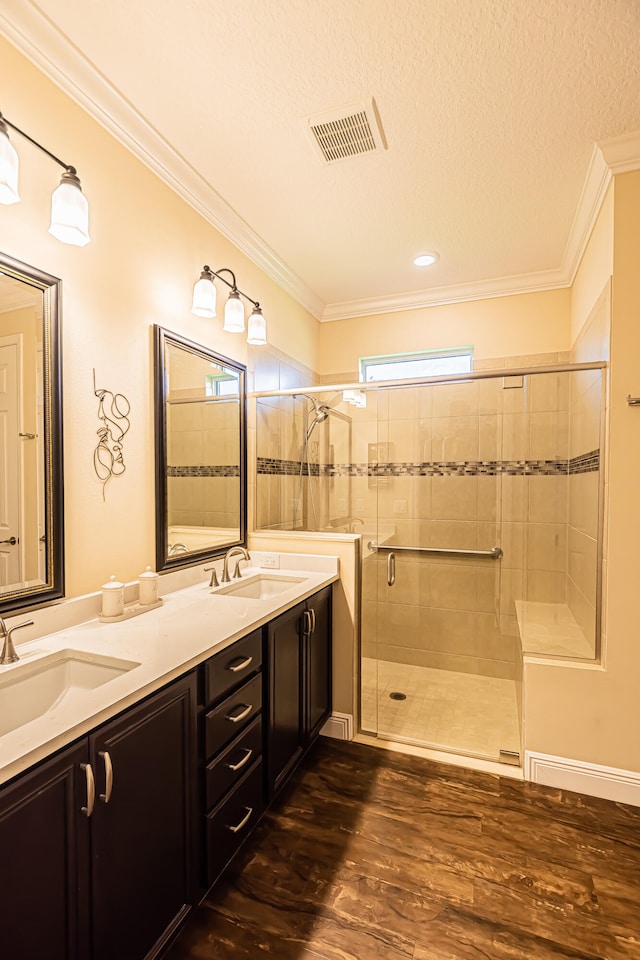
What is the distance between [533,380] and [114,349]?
6.62 feet

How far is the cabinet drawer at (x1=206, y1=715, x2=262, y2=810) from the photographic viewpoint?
1.41m

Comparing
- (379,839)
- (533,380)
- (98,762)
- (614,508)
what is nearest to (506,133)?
(533,380)

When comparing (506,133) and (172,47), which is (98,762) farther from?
(506,133)

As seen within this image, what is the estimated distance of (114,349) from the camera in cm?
175

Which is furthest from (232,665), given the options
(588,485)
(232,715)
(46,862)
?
(588,485)

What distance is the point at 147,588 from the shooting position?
180cm

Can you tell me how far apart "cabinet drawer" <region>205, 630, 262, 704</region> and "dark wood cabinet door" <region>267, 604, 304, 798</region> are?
95mm

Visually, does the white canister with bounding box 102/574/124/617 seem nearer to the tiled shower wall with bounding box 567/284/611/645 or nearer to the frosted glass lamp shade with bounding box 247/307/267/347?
the frosted glass lamp shade with bounding box 247/307/267/347

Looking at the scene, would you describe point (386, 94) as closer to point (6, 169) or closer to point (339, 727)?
point (6, 169)

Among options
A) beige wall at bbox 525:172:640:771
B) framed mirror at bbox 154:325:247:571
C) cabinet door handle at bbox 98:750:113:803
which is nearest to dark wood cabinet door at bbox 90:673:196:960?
cabinet door handle at bbox 98:750:113:803

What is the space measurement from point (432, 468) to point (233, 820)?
1976 mm

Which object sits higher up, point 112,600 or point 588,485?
point 588,485

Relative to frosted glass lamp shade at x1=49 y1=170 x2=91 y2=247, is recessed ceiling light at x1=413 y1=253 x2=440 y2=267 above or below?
above

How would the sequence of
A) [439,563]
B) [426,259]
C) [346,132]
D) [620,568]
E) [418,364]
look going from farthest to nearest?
1. [418,364]
2. [426,259]
3. [439,563]
4. [620,568]
5. [346,132]
